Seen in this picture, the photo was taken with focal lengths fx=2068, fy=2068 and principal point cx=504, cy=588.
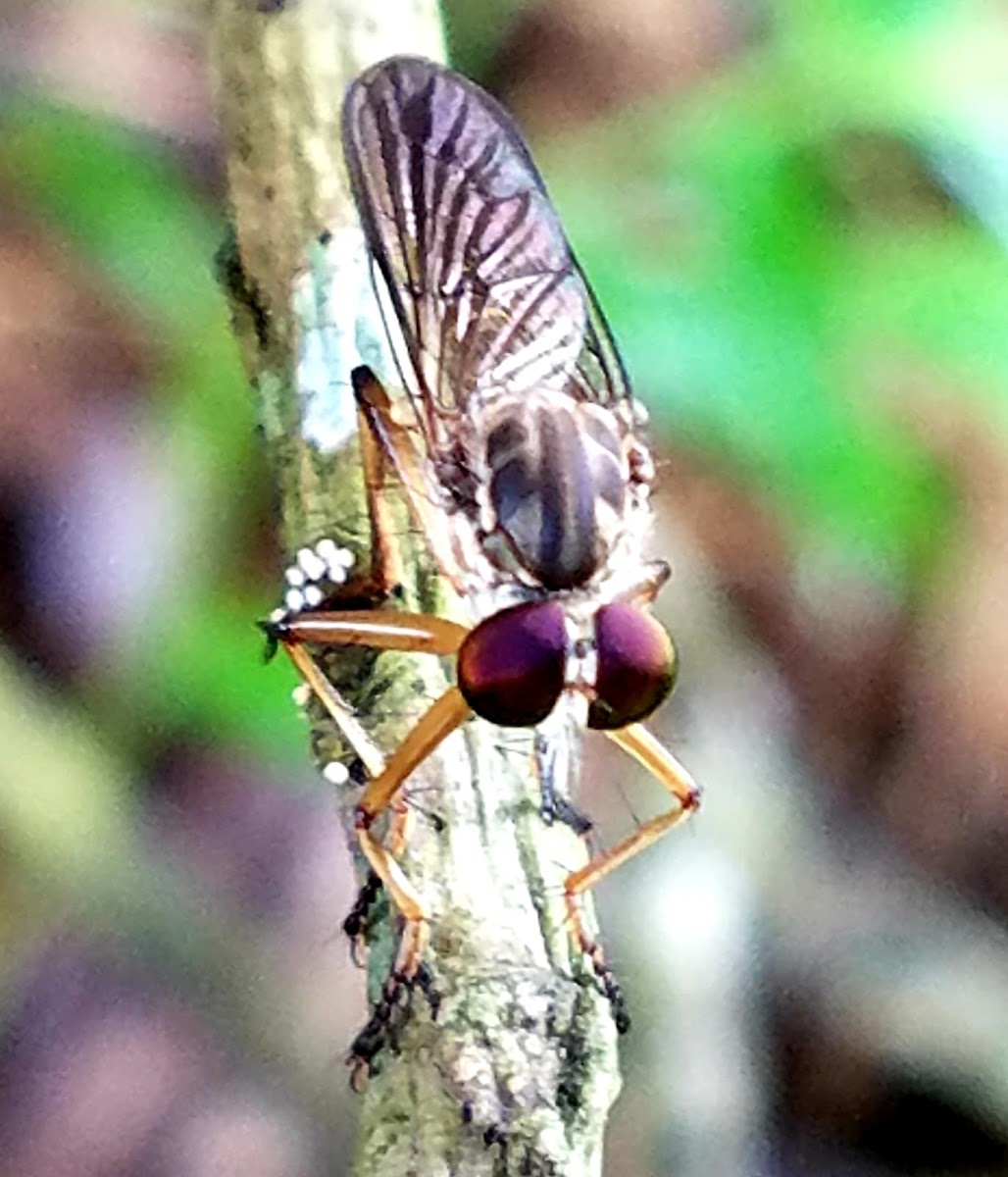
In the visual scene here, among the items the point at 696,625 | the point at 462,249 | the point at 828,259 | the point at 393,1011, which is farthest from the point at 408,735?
the point at 828,259

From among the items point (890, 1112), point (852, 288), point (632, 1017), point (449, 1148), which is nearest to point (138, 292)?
point (852, 288)

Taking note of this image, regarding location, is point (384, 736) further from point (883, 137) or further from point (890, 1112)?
point (883, 137)

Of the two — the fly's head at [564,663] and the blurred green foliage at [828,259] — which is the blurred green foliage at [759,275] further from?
the fly's head at [564,663]

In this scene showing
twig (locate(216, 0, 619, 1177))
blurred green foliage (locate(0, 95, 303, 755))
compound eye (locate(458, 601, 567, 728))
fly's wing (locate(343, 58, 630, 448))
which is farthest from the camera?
blurred green foliage (locate(0, 95, 303, 755))

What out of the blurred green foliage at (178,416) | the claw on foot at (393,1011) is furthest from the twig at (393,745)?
the blurred green foliage at (178,416)

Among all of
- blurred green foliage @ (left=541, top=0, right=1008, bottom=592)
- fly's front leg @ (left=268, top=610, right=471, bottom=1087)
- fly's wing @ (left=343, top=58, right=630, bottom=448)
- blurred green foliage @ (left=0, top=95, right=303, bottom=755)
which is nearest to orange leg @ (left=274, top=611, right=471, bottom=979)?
fly's front leg @ (left=268, top=610, right=471, bottom=1087)

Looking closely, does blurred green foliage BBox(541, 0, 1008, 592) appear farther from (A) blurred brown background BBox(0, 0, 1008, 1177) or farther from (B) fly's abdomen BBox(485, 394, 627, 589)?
(B) fly's abdomen BBox(485, 394, 627, 589)

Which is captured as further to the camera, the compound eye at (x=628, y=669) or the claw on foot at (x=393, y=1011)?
the compound eye at (x=628, y=669)
